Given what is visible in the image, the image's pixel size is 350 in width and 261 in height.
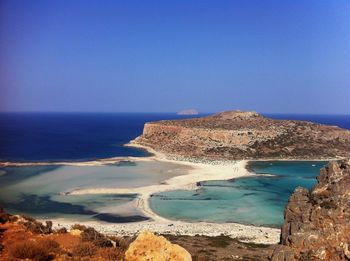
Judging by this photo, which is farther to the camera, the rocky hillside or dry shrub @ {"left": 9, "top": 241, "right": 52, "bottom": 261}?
the rocky hillside

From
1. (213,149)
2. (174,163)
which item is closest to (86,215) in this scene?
(174,163)

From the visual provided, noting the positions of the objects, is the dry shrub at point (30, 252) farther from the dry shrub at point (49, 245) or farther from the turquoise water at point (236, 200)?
the turquoise water at point (236, 200)

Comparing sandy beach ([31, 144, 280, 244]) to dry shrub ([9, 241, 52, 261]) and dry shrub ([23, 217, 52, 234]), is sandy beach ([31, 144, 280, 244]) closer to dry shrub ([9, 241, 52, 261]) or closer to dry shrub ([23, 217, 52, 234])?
dry shrub ([23, 217, 52, 234])

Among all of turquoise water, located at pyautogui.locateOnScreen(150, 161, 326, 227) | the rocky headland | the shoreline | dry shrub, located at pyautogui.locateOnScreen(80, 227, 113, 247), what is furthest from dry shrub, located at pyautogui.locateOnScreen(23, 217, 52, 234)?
turquoise water, located at pyautogui.locateOnScreen(150, 161, 326, 227)

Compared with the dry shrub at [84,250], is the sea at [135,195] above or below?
below

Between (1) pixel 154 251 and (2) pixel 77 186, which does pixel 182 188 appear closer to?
(2) pixel 77 186

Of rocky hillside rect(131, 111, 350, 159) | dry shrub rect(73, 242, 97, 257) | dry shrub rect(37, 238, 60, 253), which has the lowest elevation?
rocky hillside rect(131, 111, 350, 159)

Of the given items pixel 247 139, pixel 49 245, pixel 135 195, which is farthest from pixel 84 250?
pixel 247 139

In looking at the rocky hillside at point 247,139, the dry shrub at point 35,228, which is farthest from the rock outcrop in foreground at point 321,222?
the rocky hillside at point 247,139
